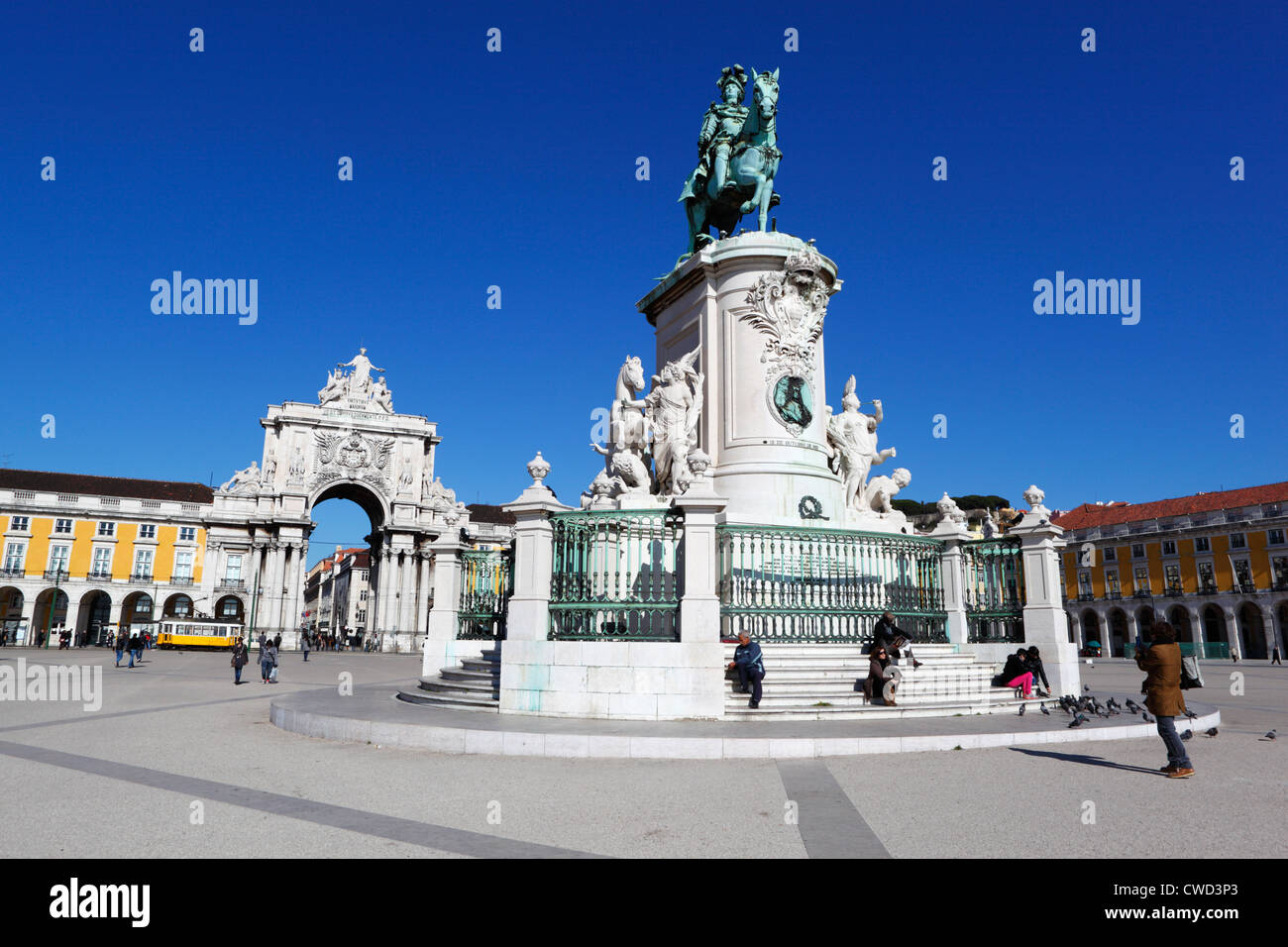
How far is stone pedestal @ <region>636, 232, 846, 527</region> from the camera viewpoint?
14414 mm

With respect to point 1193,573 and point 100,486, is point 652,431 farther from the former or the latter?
point 100,486

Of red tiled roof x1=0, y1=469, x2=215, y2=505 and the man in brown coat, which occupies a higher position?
red tiled roof x1=0, y1=469, x2=215, y2=505

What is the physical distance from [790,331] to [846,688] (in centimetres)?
733

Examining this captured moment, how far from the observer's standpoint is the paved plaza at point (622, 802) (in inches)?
189

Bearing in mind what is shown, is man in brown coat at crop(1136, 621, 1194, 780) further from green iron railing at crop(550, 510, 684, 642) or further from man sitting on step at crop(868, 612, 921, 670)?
green iron railing at crop(550, 510, 684, 642)

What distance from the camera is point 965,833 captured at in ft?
16.6

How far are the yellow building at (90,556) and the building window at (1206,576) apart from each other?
7409 centimetres

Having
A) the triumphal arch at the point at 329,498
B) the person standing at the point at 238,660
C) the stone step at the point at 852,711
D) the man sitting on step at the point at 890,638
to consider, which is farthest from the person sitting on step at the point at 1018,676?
the triumphal arch at the point at 329,498

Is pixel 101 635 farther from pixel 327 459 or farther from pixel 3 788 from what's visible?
pixel 3 788

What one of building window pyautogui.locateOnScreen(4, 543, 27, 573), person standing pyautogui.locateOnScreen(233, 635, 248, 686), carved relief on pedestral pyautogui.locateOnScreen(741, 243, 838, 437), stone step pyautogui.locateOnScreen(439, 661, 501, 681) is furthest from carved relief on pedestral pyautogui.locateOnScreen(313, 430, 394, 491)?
carved relief on pedestral pyautogui.locateOnScreen(741, 243, 838, 437)

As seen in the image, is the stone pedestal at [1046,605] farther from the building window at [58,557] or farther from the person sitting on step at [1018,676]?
the building window at [58,557]

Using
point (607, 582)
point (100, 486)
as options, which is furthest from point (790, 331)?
point (100, 486)

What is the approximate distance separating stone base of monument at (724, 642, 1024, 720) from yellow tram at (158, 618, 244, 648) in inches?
1931
